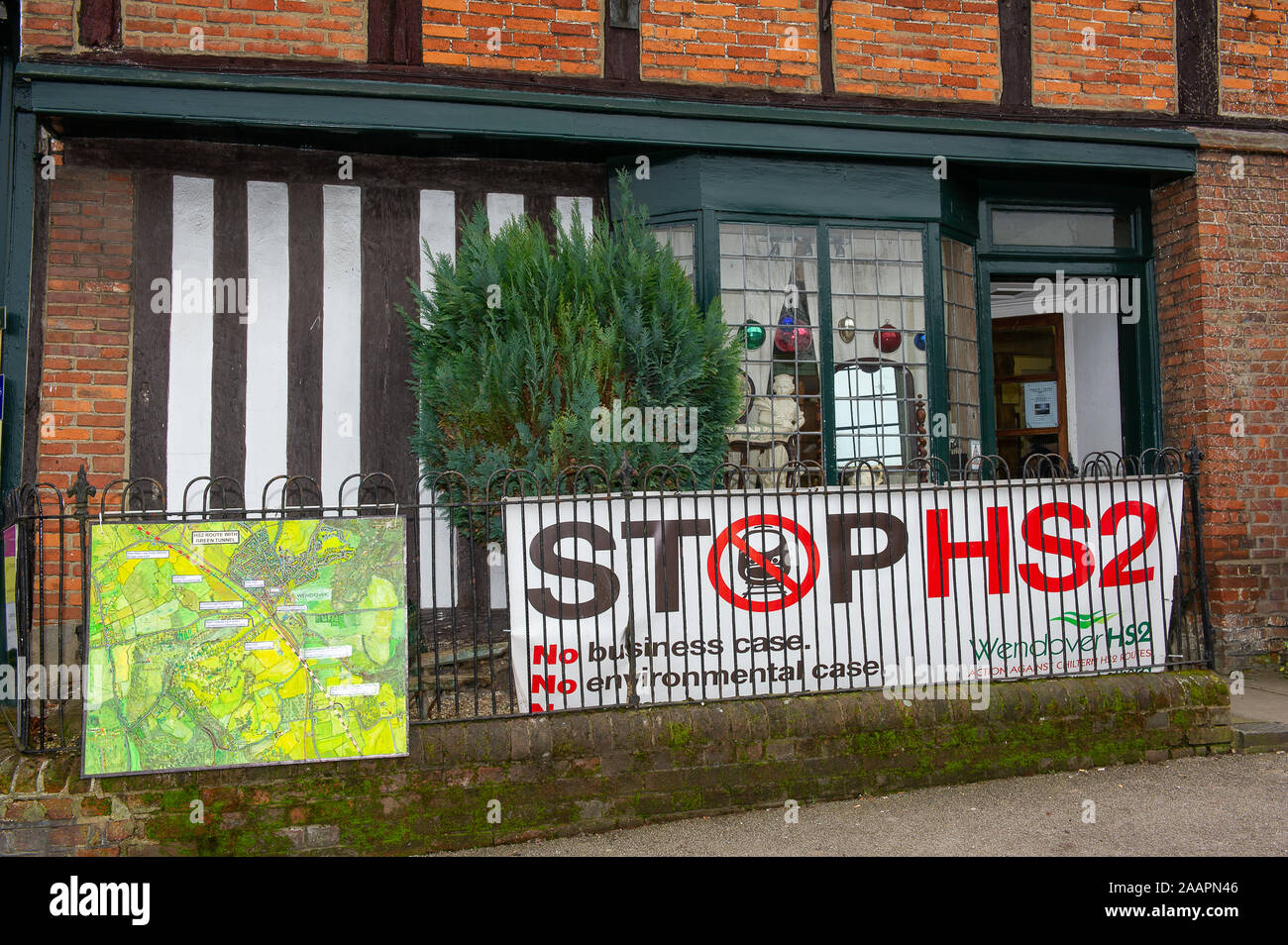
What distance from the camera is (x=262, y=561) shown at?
4512 mm

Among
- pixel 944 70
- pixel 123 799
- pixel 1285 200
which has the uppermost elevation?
pixel 944 70

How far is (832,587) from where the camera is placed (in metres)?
5.15

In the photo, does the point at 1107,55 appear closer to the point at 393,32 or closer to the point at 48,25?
the point at 393,32

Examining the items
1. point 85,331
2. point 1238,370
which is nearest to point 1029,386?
point 1238,370

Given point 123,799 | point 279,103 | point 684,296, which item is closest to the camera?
point 123,799

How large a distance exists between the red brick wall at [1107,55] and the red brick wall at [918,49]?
1.49 ft

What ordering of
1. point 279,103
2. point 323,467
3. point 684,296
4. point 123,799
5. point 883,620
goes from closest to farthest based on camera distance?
point 123,799
point 883,620
point 684,296
point 279,103
point 323,467

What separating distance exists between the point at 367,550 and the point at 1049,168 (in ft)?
21.2

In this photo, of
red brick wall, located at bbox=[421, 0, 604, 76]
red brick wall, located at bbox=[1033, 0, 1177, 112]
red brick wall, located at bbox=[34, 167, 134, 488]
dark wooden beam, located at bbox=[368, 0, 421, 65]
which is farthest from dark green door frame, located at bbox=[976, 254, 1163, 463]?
red brick wall, located at bbox=[34, 167, 134, 488]

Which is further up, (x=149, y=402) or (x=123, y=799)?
(x=149, y=402)

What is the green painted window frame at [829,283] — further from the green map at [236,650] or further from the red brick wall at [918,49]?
the green map at [236,650]

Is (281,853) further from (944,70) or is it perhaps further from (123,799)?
(944,70)

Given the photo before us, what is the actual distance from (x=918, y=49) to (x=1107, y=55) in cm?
171

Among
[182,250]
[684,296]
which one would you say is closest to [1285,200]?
[684,296]
